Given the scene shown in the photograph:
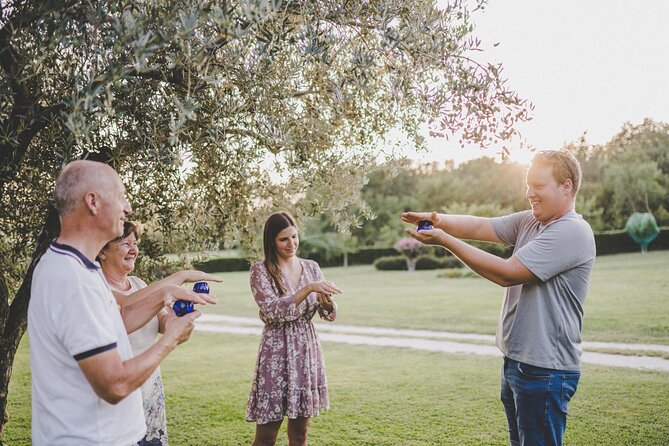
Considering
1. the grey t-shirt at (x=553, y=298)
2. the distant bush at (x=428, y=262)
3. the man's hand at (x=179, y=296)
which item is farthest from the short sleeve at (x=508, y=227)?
the distant bush at (x=428, y=262)

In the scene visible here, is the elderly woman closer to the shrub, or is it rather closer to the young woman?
the young woman

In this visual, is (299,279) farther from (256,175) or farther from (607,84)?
(607,84)

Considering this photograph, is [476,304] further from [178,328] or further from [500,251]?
[500,251]

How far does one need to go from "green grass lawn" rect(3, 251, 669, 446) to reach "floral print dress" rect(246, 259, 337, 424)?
80.2 inches

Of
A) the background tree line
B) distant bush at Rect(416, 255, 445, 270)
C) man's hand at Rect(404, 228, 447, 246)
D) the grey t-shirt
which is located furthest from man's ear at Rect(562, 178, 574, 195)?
the background tree line

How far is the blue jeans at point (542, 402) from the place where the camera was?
3717mm

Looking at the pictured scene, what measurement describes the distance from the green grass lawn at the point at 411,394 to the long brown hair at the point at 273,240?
8.75ft

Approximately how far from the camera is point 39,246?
487cm

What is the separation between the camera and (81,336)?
7.62 ft

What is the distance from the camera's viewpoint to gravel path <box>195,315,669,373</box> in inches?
434

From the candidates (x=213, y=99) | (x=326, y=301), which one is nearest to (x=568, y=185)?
(x=326, y=301)

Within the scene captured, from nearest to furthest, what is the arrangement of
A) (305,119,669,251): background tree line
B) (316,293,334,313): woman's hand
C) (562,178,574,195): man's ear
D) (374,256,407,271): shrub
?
(562,178,574,195): man's ear
(316,293,334,313): woman's hand
(374,256,407,271): shrub
(305,119,669,251): background tree line

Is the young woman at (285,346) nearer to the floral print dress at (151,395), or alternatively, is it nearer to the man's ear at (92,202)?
the floral print dress at (151,395)

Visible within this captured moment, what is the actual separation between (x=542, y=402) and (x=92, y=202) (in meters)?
2.95
